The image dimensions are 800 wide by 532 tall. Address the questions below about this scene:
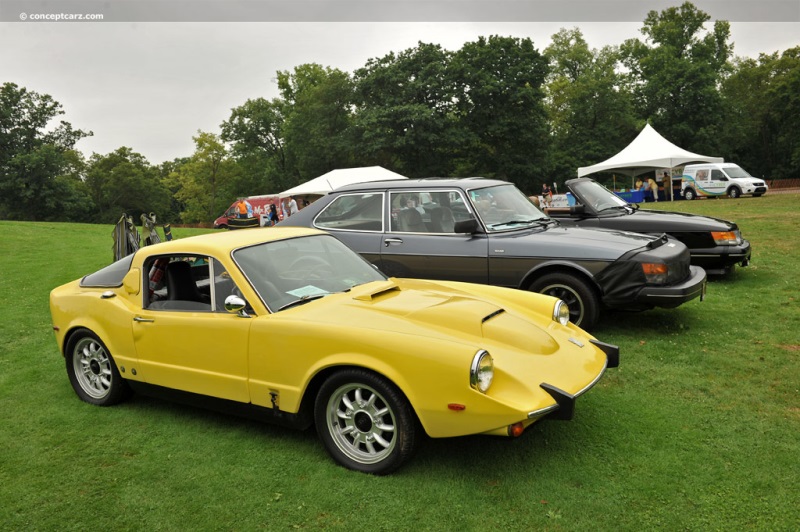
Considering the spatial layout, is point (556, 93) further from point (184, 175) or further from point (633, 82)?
point (184, 175)

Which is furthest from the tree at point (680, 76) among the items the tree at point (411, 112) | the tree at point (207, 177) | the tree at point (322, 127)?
the tree at point (207, 177)

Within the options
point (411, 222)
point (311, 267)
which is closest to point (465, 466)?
point (311, 267)

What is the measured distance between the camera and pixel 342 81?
50.9 metres

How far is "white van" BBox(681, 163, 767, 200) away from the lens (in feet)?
93.2

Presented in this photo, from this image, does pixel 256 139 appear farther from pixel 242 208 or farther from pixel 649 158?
pixel 649 158

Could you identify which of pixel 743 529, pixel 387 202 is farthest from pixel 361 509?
pixel 387 202

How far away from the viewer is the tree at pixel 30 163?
5203cm

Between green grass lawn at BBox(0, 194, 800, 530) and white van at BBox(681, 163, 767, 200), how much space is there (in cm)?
2706

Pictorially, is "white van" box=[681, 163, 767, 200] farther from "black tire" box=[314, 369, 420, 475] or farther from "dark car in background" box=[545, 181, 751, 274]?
"black tire" box=[314, 369, 420, 475]

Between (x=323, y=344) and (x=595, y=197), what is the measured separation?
20.6 ft

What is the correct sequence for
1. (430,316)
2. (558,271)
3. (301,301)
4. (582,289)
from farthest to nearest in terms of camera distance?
1. (558,271)
2. (582,289)
3. (301,301)
4. (430,316)

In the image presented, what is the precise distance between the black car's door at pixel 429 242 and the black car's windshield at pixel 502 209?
20 centimetres

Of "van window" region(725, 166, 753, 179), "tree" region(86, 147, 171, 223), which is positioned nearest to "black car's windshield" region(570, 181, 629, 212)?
"van window" region(725, 166, 753, 179)

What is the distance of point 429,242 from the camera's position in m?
6.46
